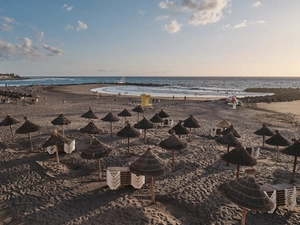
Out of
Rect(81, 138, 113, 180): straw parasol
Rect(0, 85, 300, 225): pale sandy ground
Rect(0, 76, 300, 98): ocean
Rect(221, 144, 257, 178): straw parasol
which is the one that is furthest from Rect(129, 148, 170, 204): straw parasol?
Rect(0, 76, 300, 98): ocean

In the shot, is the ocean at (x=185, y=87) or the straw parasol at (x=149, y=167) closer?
the straw parasol at (x=149, y=167)

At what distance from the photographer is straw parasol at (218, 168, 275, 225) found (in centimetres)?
541

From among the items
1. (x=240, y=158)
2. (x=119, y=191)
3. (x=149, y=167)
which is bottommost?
(x=119, y=191)

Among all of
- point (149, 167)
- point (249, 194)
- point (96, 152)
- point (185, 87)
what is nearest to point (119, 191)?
point (96, 152)

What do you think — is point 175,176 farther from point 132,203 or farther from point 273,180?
point 273,180

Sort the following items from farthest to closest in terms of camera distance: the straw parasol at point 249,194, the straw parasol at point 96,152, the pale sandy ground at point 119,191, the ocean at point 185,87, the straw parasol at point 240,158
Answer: the ocean at point 185,87
the straw parasol at point 96,152
the straw parasol at point 240,158
the pale sandy ground at point 119,191
the straw parasol at point 249,194

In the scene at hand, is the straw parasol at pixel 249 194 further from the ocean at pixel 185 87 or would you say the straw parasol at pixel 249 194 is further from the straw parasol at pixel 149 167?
the ocean at pixel 185 87

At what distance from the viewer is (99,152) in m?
8.51

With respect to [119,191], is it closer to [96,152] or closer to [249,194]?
[96,152]

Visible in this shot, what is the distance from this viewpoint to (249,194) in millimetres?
5516

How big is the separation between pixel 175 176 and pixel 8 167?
7.66 metres

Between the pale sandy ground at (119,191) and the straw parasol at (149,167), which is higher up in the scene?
the straw parasol at (149,167)

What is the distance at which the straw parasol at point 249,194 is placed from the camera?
5.41 metres

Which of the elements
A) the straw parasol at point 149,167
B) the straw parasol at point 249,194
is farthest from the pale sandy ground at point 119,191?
the straw parasol at point 249,194
